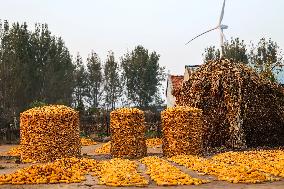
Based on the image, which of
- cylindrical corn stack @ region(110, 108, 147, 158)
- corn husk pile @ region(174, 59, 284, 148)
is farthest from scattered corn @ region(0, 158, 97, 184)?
corn husk pile @ region(174, 59, 284, 148)

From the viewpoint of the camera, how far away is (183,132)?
17547 millimetres

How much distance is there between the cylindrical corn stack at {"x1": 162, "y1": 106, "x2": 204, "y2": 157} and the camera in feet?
57.6

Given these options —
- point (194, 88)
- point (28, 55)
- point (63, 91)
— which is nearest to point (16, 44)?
point (28, 55)

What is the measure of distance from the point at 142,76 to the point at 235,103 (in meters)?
46.3

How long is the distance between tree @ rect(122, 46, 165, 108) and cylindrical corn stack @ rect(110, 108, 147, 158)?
46672 millimetres

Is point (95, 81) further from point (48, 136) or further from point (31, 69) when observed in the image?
point (48, 136)

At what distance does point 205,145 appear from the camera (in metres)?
20.7

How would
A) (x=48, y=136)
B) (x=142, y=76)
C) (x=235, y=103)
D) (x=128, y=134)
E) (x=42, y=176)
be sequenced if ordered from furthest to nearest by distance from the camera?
(x=142, y=76) < (x=235, y=103) < (x=128, y=134) < (x=48, y=136) < (x=42, y=176)

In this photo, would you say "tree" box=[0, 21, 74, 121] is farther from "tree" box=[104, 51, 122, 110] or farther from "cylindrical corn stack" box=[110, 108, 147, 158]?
"cylindrical corn stack" box=[110, 108, 147, 158]

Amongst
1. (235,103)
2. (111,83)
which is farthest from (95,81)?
(235,103)

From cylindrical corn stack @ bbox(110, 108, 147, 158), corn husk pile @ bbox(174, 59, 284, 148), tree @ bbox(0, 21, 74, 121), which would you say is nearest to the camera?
cylindrical corn stack @ bbox(110, 108, 147, 158)

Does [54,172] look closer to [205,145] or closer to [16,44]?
[205,145]

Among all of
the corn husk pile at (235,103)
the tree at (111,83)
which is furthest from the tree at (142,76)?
the corn husk pile at (235,103)

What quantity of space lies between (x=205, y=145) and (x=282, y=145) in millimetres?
4085
